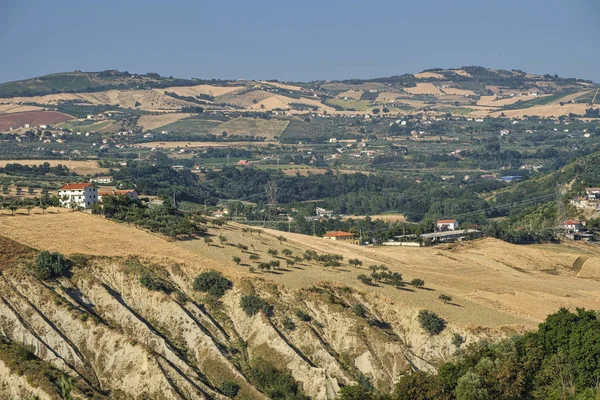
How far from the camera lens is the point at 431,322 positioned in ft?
258

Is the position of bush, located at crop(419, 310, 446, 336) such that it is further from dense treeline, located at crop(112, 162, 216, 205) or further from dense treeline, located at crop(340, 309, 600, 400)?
dense treeline, located at crop(112, 162, 216, 205)

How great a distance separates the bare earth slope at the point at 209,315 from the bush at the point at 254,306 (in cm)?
50

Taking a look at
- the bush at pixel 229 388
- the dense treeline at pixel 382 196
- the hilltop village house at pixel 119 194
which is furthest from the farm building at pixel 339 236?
the bush at pixel 229 388

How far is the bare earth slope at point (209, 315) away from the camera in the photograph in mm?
68188

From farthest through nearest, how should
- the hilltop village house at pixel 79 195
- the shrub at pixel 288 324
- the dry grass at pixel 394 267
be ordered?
the hilltop village house at pixel 79 195, the dry grass at pixel 394 267, the shrub at pixel 288 324

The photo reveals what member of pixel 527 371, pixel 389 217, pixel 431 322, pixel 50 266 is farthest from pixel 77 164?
pixel 527 371

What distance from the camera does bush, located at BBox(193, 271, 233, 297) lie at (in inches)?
3073

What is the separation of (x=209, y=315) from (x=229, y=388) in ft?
30.4

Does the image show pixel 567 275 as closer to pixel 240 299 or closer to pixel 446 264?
pixel 446 264

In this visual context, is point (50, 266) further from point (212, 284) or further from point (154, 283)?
point (212, 284)

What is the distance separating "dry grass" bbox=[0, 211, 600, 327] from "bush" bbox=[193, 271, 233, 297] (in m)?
1.52

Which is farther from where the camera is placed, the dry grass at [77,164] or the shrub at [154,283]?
the dry grass at [77,164]

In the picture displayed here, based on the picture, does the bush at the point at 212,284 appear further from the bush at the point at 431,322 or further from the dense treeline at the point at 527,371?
the dense treeline at the point at 527,371

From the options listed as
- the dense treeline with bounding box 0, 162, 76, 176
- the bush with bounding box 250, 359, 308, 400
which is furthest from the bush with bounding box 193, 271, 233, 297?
the dense treeline with bounding box 0, 162, 76, 176
